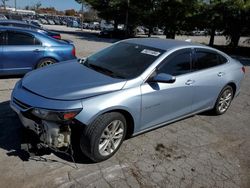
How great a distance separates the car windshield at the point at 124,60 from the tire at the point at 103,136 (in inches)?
26.9

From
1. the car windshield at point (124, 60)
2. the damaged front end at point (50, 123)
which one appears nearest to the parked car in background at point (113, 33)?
the car windshield at point (124, 60)

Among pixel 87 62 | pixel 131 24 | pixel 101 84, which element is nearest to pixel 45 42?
pixel 87 62

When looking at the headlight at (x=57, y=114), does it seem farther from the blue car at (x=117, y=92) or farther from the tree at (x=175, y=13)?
the tree at (x=175, y=13)

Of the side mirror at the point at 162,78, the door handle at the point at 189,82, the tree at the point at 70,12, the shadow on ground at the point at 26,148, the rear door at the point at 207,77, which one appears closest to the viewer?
the shadow on ground at the point at 26,148

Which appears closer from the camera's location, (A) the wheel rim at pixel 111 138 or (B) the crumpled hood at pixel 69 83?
(B) the crumpled hood at pixel 69 83

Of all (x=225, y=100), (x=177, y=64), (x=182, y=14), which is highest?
(x=182, y=14)

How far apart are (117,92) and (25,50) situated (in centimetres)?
432

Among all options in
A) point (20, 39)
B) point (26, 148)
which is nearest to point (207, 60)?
point (26, 148)

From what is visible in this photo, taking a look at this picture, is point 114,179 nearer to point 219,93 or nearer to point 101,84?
point 101,84

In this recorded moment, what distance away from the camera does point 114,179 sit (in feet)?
11.6

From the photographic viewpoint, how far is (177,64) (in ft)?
15.4

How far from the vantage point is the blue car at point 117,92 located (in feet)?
11.4

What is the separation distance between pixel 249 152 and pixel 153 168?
179 centimetres

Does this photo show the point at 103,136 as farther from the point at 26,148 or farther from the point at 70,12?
the point at 70,12
